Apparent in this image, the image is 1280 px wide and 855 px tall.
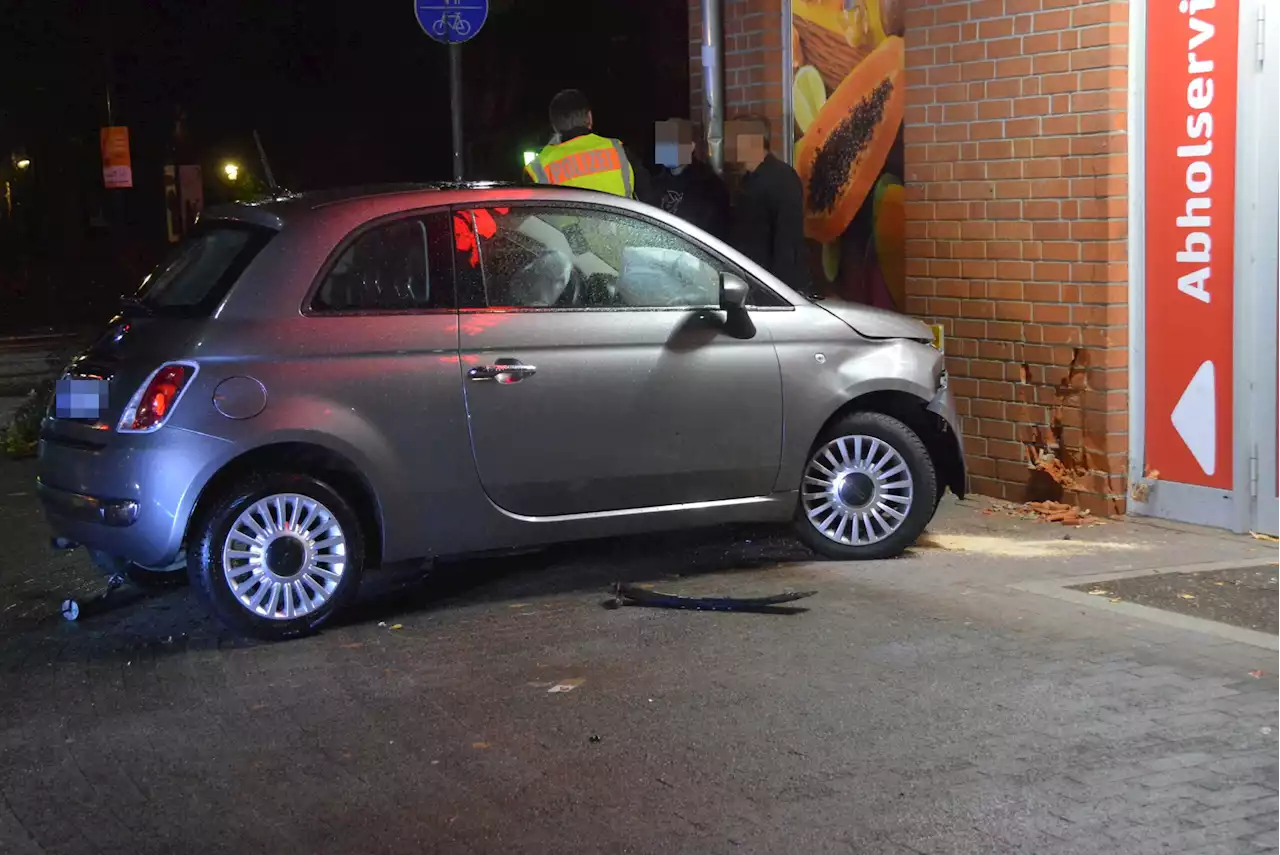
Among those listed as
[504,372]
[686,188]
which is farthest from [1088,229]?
[504,372]

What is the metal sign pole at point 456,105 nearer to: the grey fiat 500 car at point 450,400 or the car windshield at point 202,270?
the grey fiat 500 car at point 450,400

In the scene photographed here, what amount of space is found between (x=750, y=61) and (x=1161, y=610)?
5831 mm

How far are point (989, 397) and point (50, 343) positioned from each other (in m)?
18.8

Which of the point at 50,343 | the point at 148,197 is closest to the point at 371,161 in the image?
the point at 148,197

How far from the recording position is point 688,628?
675cm

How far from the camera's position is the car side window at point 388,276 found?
684cm

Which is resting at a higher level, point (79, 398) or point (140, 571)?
point (79, 398)

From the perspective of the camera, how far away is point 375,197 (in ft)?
23.1

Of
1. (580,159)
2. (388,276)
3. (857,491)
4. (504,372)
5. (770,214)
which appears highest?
(580,159)

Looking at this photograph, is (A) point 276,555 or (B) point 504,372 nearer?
(A) point 276,555

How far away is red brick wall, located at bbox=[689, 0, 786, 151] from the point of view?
37.1 ft

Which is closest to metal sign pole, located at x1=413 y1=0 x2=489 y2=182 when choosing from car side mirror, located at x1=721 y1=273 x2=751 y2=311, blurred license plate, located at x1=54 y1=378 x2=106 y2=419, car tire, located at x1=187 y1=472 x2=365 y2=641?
car side mirror, located at x1=721 y1=273 x2=751 y2=311

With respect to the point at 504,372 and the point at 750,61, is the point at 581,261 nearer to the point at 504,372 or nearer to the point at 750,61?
the point at 504,372

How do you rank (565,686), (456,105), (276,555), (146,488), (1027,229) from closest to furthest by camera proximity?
(565,686), (146,488), (276,555), (1027,229), (456,105)
